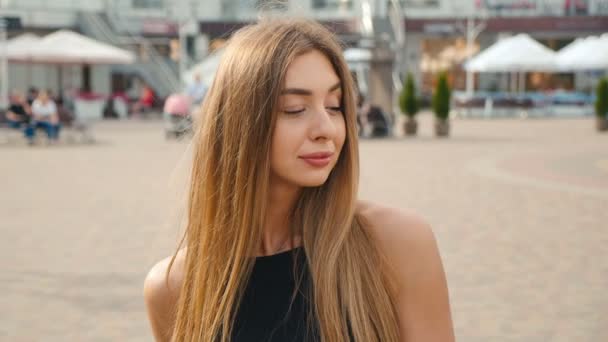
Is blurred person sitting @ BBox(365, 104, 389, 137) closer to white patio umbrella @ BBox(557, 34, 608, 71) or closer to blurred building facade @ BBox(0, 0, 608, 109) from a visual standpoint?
white patio umbrella @ BBox(557, 34, 608, 71)

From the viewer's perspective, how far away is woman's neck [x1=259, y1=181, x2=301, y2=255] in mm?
2059

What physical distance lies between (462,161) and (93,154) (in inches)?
279

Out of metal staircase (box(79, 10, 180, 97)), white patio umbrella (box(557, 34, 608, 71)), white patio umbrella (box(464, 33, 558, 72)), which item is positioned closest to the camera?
white patio umbrella (box(464, 33, 558, 72))

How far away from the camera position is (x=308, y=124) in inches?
75.8

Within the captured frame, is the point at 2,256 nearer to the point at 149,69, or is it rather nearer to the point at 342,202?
the point at 342,202

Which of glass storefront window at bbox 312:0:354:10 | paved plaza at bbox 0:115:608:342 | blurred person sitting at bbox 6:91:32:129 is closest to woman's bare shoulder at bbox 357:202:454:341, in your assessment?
paved plaza at bbox 0:115:608:342

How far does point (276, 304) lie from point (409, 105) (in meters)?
21.0

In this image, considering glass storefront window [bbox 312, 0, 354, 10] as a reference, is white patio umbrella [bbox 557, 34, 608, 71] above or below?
below

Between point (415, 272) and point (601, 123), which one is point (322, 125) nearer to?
point (415, 272)

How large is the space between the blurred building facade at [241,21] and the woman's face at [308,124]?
3441 cm

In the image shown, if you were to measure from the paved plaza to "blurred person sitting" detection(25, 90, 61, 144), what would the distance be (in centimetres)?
286

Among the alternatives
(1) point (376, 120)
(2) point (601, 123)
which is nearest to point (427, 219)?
(1) point (376, 120)

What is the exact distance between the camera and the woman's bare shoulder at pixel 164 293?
213cm

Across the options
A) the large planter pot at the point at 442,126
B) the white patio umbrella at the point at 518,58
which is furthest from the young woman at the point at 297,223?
the white patio umbrella at the point at 518,58
